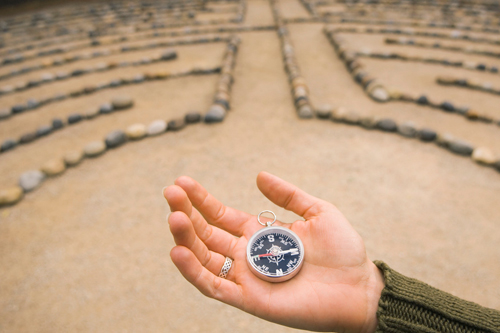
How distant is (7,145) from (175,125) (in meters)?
2.33

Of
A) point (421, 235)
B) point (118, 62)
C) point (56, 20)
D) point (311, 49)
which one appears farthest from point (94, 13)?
point (421, 235)

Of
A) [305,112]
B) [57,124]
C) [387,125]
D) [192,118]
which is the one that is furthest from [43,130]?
[387,125]

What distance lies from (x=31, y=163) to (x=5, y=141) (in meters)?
0.71

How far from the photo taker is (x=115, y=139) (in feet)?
14.5

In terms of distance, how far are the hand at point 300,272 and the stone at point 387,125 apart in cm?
289

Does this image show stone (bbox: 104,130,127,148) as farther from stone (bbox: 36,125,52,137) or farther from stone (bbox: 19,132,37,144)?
stone (bbox: 19,132,37,144)

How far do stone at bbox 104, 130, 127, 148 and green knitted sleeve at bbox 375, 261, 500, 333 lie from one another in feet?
12.5

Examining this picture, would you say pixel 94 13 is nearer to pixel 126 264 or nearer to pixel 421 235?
pixel 126 264

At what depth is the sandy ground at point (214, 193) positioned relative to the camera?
8.67ft

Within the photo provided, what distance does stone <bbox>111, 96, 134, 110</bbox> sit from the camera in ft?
17.5

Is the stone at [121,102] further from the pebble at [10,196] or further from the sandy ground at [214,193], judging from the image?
the pebble at [10,196]

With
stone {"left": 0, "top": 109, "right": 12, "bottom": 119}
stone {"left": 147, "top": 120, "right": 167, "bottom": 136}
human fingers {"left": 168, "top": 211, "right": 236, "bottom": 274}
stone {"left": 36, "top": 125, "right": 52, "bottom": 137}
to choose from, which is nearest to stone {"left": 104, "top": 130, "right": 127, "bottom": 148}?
stone {"left": 147, "top": 120, "right": 167, "bottom": 136}

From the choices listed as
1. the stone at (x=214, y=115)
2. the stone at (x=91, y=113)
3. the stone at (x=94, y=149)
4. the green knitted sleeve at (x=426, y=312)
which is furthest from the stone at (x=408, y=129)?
the stone at (x=91, y=113)

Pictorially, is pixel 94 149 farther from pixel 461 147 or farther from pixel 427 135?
pixel 461 147
